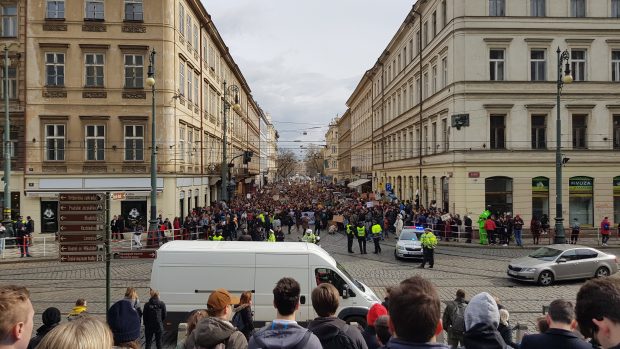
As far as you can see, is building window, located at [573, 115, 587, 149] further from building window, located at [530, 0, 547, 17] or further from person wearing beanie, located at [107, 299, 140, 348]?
person wearing beanie, located at [107, 299, 140, 348]

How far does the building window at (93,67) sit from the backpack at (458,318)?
27.1 metres

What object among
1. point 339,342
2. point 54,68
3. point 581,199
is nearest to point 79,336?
point 339,342

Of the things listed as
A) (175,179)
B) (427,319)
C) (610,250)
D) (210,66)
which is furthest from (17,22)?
(610,250)

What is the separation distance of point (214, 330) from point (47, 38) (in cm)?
2968

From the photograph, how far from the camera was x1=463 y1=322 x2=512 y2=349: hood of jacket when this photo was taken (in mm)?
4562

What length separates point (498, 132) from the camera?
29.6 m

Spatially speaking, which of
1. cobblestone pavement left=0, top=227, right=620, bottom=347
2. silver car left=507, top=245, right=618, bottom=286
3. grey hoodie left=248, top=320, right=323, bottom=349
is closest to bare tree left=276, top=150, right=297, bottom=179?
cobblestone pavement left=0, top=227, right=620, bottom=347

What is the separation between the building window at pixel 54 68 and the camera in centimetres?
2852

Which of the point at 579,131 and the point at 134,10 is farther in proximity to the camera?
the point at 579,131

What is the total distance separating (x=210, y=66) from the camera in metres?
43.6

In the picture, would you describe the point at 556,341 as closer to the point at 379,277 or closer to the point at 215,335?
the point at 215,335

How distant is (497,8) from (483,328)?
29254 mm

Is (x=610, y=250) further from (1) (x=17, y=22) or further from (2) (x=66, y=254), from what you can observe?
(1) (x=17, y=22)

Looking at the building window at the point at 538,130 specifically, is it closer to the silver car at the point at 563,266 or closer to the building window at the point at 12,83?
the silver car at the point at 563,266
